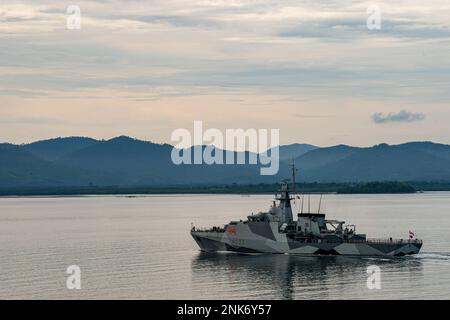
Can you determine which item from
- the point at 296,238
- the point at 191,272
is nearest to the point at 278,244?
the point at 296,238

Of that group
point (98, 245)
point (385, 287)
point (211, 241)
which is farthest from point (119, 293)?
point (98, 245)

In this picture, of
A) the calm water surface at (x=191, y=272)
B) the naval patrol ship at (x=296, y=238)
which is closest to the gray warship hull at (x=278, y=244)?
the naval patrol ship at (x=296, y=238)

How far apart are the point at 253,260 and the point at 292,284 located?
54.3 feet

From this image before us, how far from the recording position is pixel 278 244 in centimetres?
9588

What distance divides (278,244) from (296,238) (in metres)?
2.11

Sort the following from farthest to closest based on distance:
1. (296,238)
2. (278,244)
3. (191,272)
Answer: (278,244) < (296,238) < (191,272)

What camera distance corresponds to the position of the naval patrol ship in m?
91.9

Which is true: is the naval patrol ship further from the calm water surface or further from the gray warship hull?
the calm water surface

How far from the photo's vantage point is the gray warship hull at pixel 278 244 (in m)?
91.4

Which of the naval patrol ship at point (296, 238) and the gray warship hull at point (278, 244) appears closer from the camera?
the gray warship hull at point (278, 244)

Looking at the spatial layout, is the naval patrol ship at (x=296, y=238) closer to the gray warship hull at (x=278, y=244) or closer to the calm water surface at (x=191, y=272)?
the gray warship hull at (x=278, y=244)

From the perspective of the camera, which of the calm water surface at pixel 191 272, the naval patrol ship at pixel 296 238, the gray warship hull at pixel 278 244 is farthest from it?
the naval patrol ship at pixel 296 238

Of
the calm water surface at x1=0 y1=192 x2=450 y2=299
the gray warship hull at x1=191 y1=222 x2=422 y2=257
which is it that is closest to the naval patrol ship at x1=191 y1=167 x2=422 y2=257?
the gray warship hull at x1=191 y1=222 x2=422 y2=257

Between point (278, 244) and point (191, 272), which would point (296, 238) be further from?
point (191, 272)
